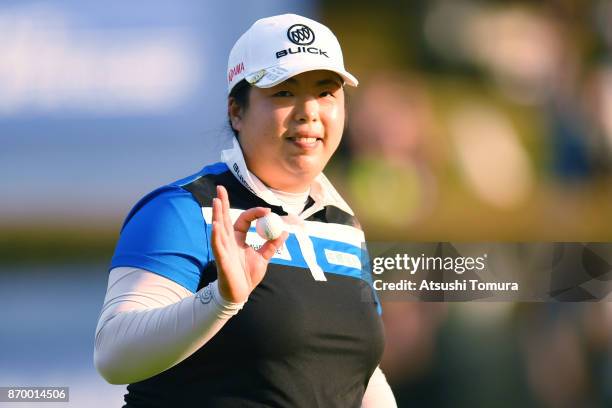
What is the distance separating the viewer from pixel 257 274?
62.4 inches

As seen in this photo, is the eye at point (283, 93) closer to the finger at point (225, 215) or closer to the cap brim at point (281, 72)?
the cap brim at point (281, 72)

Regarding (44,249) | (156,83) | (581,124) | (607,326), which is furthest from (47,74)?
(607,326)

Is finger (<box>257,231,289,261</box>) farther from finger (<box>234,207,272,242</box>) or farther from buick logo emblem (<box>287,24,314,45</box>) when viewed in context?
buick logo emblem (<box>287,24,314,45</box>)

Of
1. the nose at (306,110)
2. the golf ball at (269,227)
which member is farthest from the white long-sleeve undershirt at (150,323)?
the nose at (306,110)

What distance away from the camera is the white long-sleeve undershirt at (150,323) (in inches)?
61.9

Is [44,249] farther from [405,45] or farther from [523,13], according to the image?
[523,13]

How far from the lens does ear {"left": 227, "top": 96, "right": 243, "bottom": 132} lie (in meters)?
2.03

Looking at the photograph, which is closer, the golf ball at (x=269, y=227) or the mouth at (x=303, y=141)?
the golf ball at (x=269, y=227)

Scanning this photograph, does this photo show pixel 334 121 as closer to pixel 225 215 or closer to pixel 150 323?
pixel 225 215

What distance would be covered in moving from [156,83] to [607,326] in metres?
1.84

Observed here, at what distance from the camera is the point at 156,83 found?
3383 millimetres

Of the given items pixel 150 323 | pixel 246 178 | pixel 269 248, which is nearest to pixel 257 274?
pixel 269 248

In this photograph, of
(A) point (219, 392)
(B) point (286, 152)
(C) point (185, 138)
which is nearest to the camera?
(A) point (219, 392)

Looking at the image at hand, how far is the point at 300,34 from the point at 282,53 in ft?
0.28
